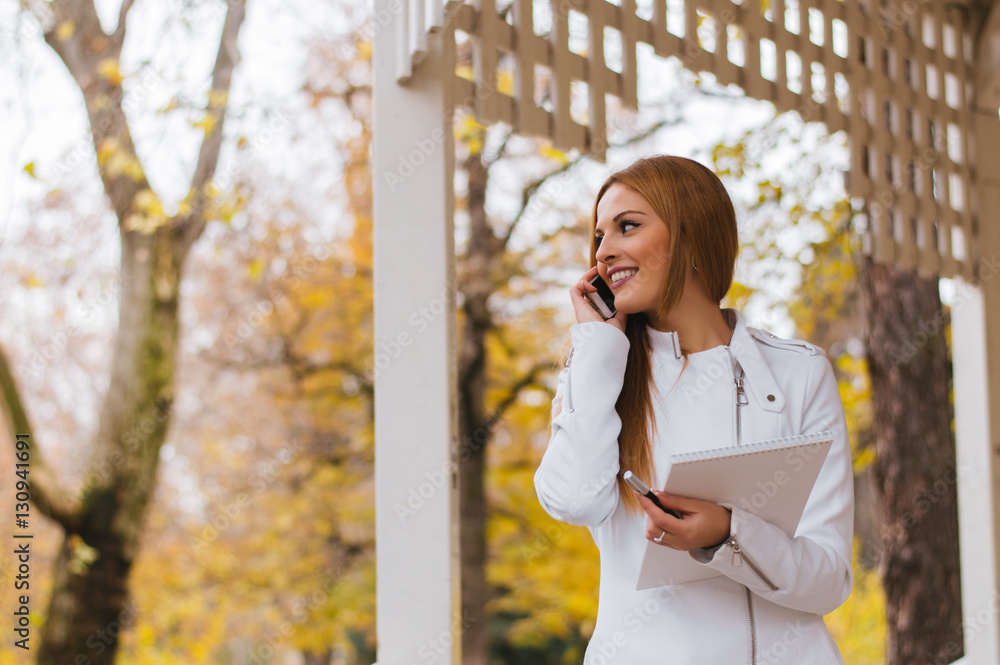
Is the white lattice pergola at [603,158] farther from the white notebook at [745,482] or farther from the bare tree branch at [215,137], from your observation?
the bare tree branch at [215,137]

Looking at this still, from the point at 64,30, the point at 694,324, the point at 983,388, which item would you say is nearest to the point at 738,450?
the point at 694,324

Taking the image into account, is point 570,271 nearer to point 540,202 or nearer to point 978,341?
point 540,202

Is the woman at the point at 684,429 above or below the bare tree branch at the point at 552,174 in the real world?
below

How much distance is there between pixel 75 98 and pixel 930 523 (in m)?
6.20

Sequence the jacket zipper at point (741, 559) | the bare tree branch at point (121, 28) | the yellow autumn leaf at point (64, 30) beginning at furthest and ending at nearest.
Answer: the bare tree branch at point (121, 28)
the yellow autumn leaf at point (64, 30)
the jacket zipper at point (741, 559)

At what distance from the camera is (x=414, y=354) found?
1732 millimetres

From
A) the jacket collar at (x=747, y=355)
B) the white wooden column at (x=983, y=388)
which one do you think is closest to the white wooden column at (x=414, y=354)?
the jacket collar at (x=747, y=355)

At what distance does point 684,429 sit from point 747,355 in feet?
0.56

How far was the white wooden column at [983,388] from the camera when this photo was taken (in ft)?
9.68

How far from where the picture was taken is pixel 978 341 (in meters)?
2.99

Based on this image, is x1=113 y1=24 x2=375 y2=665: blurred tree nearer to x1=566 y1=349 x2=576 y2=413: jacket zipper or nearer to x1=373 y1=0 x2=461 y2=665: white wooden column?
x1=373 y1=0 x2=461 y2=665: white wooden column

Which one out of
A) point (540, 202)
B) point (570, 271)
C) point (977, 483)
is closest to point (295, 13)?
point (540, 202)

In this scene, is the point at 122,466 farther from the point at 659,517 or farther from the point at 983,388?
the point at 659,517

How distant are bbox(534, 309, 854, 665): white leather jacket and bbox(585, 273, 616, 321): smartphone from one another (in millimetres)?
82
